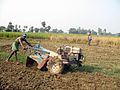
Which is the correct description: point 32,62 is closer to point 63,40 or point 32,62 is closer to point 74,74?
point 74,74

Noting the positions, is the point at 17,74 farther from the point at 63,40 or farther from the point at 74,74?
the point at 63,40

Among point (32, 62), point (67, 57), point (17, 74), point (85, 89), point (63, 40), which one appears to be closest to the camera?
point (85, 89)

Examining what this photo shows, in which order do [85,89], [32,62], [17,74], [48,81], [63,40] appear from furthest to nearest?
[63,40]
[32,62]
[17,74]
[48,81]
[85,89]

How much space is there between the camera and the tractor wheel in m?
10.2

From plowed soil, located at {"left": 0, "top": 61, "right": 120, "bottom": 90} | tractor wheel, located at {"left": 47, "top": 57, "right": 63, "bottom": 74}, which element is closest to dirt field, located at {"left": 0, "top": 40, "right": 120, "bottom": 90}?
plowed soil, located at {"left": 0, "top": 61, "right": 120, "bottom": 90}

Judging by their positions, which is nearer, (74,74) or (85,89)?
(85,89)

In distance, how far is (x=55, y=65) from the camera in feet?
33.6

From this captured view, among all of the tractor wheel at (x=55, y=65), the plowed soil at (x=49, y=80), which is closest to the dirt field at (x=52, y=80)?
the plowed soil at (x=49, y=80)

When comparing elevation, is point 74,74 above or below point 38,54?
below

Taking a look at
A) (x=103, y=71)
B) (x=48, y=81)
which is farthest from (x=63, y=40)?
(x=48, y=81)

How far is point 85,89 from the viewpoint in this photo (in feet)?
27.3

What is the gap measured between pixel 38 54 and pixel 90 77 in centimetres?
243

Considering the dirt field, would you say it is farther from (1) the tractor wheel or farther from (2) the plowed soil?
(1) the tractor wheel

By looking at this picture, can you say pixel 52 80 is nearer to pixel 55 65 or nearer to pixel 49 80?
pixel 49 80
